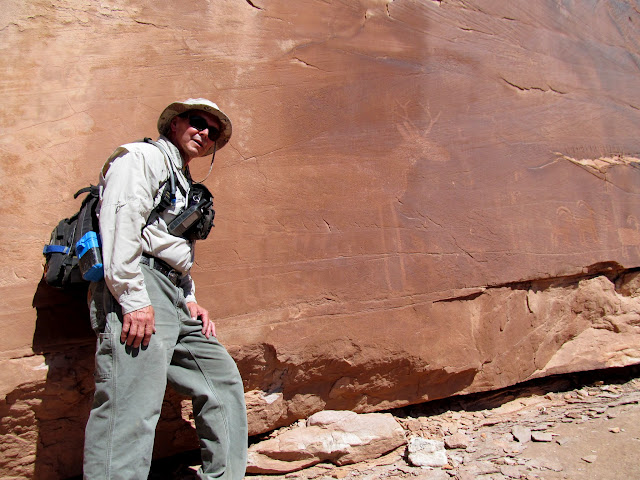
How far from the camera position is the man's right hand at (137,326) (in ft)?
5.96

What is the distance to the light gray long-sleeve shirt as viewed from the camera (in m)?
1.81

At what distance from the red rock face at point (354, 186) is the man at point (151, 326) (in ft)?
1.37

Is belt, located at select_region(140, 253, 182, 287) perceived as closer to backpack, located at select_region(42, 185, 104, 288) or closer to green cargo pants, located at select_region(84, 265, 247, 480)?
green cargo pants, located at select_region(84, 265, 247, 480)

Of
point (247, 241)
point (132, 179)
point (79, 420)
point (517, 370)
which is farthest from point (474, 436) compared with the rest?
point (132, 179)

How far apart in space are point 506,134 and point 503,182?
0.28m

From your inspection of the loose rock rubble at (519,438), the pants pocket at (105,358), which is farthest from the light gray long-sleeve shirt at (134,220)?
the loose rock rubble at (519,438)

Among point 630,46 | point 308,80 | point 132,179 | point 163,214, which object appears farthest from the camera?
point 630,46

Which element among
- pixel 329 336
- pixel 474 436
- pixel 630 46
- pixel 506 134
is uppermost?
pixel 630 46

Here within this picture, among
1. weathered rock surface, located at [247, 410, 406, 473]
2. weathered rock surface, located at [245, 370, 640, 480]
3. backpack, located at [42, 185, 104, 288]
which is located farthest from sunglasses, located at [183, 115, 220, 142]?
weathered rock surface, located at [245, 370, 640, 480]

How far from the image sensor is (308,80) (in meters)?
2.86

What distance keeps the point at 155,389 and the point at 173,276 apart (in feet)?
1.26

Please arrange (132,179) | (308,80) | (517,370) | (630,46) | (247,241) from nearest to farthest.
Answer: (132,179)
(247,241)
(308,80)
(517,370)
(630,46)

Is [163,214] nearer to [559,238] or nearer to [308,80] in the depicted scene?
[308,80]

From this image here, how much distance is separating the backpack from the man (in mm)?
69
